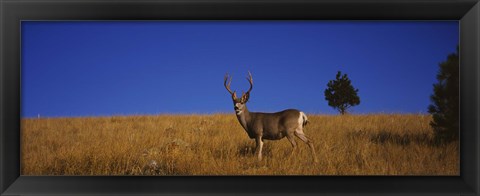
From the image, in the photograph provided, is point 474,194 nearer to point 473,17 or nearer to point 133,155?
point 473,17

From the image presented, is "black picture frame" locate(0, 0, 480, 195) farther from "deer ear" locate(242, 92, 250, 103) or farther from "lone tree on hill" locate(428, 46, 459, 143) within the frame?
"deer ear" locate(242, 92, 250, 103)

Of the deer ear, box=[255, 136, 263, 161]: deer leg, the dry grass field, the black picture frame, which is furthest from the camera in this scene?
box=[255, 136, 263, 161]: deer leg

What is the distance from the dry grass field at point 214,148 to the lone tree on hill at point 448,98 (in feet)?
0.43

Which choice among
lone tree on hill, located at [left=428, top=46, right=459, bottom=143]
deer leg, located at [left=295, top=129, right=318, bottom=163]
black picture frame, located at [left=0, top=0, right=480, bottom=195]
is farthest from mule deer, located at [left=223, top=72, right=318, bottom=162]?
lone tree on hill, located at [left=428, top=46, right=459, bottom=143]

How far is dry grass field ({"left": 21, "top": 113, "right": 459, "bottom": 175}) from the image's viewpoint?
5422 millimetres

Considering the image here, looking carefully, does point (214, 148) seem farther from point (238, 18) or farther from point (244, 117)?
point (238, 18)

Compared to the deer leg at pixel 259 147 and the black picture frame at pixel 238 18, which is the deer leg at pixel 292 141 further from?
the black picture frame at pixel 238 18

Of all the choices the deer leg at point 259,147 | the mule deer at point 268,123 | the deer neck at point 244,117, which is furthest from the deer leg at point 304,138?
the deer neck at point 244,117

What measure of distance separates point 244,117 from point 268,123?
0.27m

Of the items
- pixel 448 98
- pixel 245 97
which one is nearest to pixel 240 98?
pixel 245 97

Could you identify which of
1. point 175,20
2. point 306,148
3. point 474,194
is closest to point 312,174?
point 306,148

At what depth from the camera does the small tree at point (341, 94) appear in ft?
17.8

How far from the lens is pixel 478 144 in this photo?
16.9 ft

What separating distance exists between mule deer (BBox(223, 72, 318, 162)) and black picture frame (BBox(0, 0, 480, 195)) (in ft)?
1.67
